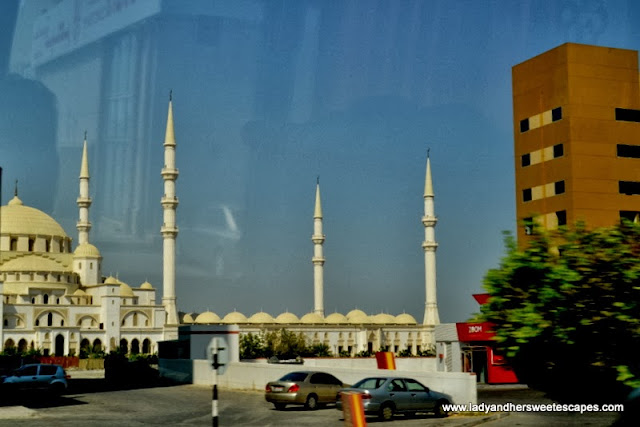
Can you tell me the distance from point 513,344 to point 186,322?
103 metres

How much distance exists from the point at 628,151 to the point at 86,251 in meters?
77.2

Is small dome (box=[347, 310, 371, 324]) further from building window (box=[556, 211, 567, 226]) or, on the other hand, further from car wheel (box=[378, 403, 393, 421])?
car wheel (box=[378, 403, 393, 421])

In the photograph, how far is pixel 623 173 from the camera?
4772cm

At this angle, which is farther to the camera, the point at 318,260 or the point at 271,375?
the point at 318,260

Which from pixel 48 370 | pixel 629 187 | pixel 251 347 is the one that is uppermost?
pixel 629 187

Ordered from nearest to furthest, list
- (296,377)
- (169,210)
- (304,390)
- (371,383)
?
(371,383) < (304,390) < (296,377) < (169,210)

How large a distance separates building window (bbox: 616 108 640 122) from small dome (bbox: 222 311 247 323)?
2785 inches

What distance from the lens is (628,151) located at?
1897 inches

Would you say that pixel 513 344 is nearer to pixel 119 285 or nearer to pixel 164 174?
pixel 164 174

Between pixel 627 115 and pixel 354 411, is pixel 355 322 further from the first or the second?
pixel 354 411

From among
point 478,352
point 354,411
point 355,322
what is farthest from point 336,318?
point 354,411

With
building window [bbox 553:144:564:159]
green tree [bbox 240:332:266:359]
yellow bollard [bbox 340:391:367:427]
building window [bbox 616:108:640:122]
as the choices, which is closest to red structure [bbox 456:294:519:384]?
building window [bbox 553:144:564:159]

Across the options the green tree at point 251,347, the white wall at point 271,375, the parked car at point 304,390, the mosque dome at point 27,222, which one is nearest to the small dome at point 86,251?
the mosque dome at point 27,222

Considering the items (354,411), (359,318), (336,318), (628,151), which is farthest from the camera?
(359,318)
